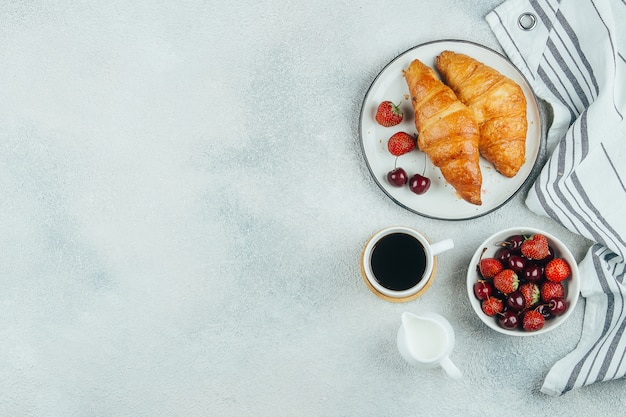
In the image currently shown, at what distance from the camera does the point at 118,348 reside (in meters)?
1.49

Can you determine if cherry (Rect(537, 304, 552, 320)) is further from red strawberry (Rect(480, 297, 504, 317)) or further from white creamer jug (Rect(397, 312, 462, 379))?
white creamer jug (Rect(397, 312, 462, 379))

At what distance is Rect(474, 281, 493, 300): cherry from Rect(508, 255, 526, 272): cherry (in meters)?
0.06

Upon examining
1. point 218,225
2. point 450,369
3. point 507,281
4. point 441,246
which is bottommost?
point 450,369

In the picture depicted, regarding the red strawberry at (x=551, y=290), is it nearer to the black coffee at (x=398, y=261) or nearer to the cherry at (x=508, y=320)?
the cherry at (x=508, y=320)

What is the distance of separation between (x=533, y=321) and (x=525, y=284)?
2.9 inches

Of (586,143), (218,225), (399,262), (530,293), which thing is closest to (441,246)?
(399,262)

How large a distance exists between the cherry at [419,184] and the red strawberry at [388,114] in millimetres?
121

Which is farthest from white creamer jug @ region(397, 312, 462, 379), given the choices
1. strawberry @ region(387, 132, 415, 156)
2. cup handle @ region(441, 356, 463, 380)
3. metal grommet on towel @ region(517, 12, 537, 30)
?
metal grommet on towel @ region(517, 12, 537, 30)

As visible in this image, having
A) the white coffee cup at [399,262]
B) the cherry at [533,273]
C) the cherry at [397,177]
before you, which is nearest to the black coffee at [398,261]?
the white coffee cup at [399,262]

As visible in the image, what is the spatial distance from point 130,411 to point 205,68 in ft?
2.53

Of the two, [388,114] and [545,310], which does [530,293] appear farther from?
[388,114]

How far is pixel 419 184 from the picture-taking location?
4.49ft

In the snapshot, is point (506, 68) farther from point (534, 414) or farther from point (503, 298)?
point (534, 414)

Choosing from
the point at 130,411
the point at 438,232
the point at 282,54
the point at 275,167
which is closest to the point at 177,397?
the point at 130,411
